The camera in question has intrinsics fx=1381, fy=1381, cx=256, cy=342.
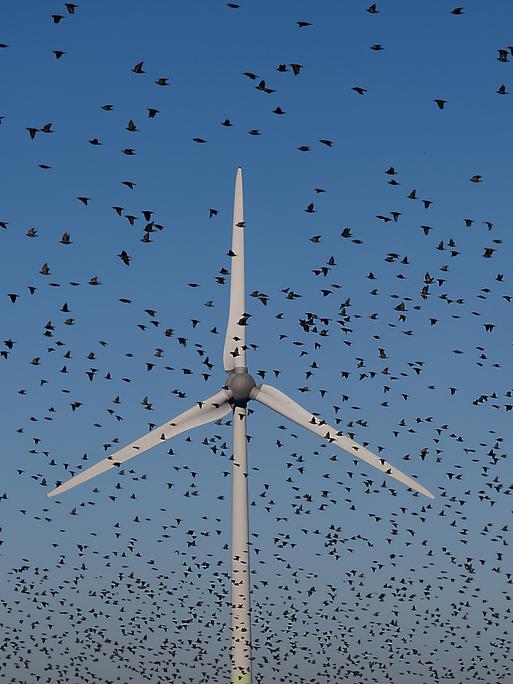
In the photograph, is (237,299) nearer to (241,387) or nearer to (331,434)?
(241,387)

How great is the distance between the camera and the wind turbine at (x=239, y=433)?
98.3m

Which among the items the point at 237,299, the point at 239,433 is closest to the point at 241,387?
the point at 239,433

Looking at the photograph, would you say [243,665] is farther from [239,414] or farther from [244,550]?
[239,414]

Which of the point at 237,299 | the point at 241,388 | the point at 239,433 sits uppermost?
the point at 237,299

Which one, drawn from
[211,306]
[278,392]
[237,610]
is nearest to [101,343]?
[211,306]

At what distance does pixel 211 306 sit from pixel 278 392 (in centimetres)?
3092

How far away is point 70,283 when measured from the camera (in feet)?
193

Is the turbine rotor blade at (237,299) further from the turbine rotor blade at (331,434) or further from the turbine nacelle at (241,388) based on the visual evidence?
the turbine rotor blade at (331,434)

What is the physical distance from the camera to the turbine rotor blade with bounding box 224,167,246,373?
103812 millimetres

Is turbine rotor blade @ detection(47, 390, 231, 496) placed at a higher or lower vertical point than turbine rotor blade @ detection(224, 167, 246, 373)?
lower

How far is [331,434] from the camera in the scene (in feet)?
325

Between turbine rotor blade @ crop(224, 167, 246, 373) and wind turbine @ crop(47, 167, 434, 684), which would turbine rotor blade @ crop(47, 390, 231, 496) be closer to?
wind turbine @ crop(47, 167, 434, 684)

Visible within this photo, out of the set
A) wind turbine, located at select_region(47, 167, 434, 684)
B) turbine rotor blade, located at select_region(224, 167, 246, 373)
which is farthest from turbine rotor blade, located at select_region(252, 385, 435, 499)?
turbine rotor blade, located at select_region(224, 167, 246, 373)

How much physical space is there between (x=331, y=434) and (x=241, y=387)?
7917mm
